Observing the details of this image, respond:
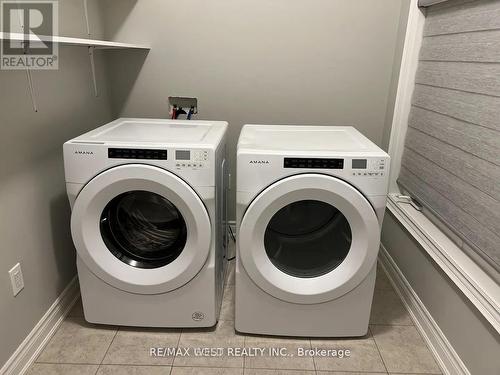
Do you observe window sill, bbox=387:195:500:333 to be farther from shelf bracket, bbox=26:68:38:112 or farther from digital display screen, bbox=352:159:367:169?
shelf bracket, bbox=26:68:38:112

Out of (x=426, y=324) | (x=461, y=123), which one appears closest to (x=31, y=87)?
(x=461, y=123)

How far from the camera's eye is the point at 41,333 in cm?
163

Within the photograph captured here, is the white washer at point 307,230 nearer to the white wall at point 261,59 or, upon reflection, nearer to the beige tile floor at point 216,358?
the beige tile floor at point 216,358

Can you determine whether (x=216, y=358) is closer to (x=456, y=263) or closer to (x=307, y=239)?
(x=307, y=239)

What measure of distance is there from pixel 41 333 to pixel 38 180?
0.64 m

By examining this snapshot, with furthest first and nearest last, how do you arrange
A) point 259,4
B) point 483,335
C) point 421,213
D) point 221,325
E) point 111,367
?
point 259,4 → point 421,213 → point 221,325 → point 111,367 → point 483,335

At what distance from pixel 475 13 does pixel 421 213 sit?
36.9 inches

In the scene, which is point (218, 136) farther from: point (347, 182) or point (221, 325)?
point (221, 325)

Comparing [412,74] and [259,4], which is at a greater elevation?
[259,4]

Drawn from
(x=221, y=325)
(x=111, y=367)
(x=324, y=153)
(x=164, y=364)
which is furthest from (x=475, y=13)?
(x=111, y=367)

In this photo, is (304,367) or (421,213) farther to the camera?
(421,213)

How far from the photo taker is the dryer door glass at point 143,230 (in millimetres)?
1620

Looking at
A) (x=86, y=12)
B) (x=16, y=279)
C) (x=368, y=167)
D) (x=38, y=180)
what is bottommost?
(x=16, y=279)

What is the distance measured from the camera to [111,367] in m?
1.55
